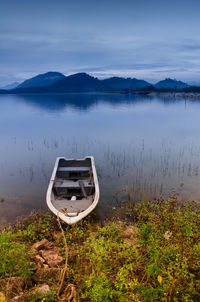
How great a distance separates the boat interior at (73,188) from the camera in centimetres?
778

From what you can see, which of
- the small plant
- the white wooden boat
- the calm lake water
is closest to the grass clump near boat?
the small plant

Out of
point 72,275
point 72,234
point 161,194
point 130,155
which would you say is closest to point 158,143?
point 130,155

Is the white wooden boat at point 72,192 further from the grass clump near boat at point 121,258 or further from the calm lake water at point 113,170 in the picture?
the calm lake water at point 113,170

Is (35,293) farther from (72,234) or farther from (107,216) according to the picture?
(107,216)

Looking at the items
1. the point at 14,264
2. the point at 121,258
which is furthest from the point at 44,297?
the point at 121,258

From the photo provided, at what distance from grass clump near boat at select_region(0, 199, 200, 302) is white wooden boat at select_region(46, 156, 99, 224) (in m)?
0.55

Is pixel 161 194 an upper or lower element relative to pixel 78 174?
lower

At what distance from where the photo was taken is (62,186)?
905cm

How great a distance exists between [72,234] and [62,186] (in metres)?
2.80

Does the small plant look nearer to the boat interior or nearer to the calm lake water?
the boat interior

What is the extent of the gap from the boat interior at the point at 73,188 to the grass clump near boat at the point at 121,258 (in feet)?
2.16

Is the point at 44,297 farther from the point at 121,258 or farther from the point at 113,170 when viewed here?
the point at 113,170

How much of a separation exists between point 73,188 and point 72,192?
0.92ft

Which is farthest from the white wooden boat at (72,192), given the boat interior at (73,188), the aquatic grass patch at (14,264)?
the aquatic grass patch at (14,264)
